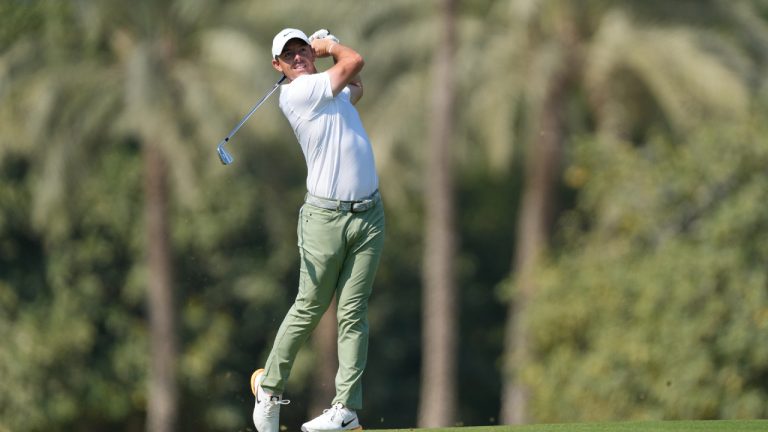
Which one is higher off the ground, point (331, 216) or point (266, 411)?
point (331, 216)

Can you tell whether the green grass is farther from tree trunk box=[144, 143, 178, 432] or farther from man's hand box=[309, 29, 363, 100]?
tree trunk box=[144, 143, 178, 432]

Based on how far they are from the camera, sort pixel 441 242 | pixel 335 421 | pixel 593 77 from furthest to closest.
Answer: pixel 593 77, pixel 441 242, pixel 335 421

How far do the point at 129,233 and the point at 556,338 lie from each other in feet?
35.4

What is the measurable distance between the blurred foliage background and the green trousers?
48.8 feet

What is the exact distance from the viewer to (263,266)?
1505 inches

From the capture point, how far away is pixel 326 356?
34188 mm

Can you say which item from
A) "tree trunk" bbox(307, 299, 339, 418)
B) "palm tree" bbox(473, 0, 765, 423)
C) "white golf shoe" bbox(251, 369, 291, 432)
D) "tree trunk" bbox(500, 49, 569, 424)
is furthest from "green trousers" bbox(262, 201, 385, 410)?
"tree trunk" bbox(307, 299, 339, 418)

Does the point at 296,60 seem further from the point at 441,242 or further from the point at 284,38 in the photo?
the point at 441,242

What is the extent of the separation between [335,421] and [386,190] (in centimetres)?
2287

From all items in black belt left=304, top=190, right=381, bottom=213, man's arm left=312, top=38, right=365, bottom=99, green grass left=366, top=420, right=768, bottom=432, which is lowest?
green grass left=366, top=420, right=768, bottom=432

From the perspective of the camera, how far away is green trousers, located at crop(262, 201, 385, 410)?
10211 mm

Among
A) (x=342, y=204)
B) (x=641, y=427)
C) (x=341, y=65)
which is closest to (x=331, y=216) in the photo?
(x=342, y=204)

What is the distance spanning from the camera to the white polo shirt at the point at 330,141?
10.0 meters

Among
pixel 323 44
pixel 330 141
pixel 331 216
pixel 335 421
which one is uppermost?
pixel 323 44
